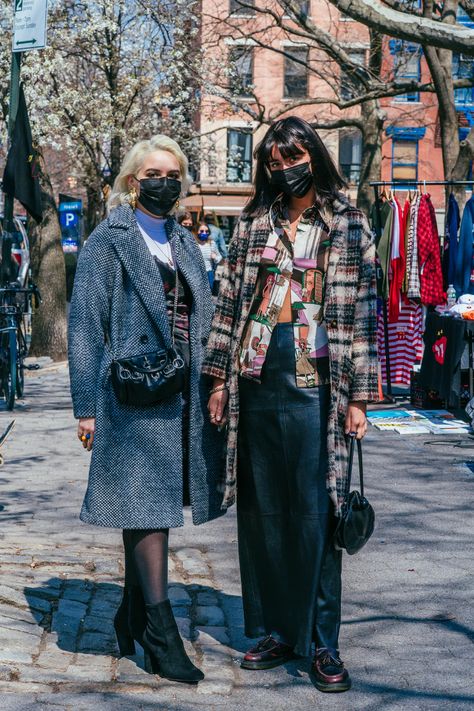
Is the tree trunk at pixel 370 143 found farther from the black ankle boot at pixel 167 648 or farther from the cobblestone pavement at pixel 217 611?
the black ankle boot at pixel 167 648

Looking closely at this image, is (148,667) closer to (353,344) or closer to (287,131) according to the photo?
(353,344)

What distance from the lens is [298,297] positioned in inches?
172

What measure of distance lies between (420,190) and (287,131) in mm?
8601

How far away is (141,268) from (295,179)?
660 millimetres

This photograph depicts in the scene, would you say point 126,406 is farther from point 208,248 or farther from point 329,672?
point 208,248

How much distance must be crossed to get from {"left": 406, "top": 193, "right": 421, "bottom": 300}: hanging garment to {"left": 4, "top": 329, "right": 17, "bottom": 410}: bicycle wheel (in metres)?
4.24

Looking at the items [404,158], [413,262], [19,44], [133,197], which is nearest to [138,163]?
[133,197]

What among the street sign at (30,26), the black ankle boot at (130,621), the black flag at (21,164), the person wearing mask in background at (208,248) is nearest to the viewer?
the black ankle boot at (130,621)

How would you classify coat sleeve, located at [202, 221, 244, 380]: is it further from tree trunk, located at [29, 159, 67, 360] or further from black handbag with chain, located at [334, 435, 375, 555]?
tree trunk, located at [29, 159, 67, 360]

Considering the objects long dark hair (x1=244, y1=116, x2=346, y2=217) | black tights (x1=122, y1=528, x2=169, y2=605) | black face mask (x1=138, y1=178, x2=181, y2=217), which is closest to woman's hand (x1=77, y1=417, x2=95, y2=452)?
black tights (x1=122, y1=528, x2=169, y2=605)

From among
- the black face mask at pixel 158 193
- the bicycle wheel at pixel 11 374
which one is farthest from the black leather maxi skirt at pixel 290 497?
the bicycle wheel at pixel 11 374

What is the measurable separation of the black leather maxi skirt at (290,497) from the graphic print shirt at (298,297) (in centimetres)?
4

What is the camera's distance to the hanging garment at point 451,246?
1230cm

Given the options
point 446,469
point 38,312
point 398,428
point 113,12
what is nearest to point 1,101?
point 38,312
